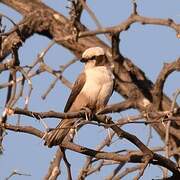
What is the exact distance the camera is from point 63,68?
802 centimetres

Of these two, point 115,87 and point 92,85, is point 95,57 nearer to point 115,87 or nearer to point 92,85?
point 92,85

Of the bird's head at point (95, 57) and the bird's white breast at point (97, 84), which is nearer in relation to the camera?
the bird's white breast at point (97, 84)

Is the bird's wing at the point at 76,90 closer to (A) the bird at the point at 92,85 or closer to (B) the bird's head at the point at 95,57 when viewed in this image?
(A) the bird at the point at 92,85

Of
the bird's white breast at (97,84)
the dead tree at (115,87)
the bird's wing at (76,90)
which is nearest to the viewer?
the dead tree at (115,87)

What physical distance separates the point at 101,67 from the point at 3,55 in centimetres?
201

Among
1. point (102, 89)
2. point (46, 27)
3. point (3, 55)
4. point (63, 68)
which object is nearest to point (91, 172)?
point (102, 89)

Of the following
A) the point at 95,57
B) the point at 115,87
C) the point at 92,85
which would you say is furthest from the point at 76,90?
the point at 115,87

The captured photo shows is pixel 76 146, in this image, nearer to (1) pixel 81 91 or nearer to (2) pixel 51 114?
(2) pixel 51 114

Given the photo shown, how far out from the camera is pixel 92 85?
6.61 meters

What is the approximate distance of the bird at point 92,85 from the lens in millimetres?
6574

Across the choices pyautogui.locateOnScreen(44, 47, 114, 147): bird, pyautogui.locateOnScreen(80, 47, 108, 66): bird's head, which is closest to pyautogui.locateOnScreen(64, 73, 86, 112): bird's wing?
pyautogui.locateOnScreen(44, 47, 114, 147): bird

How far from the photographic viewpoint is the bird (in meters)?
6.57

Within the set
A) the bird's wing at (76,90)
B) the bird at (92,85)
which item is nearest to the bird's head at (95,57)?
the bird at (92,85)

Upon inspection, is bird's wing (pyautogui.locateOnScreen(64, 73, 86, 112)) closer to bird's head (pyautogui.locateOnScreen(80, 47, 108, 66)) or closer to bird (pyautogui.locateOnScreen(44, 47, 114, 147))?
bird (pyautogui.locateOnScreen(44, 47, 114, 147))
